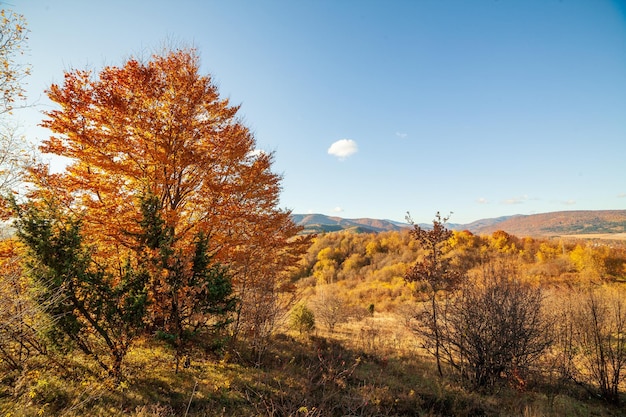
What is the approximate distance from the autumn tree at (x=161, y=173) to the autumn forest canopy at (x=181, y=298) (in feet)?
0.19

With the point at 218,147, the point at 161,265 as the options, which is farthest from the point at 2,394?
the point at 218,147

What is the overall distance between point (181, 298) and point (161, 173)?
500 cm

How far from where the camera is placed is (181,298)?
796 cm

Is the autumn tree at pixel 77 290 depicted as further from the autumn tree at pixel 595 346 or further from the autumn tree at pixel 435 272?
the autumn tree at pixel 595 346

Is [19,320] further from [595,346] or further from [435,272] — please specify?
[595,346]

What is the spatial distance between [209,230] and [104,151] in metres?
4.50

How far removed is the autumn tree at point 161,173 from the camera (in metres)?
9.06

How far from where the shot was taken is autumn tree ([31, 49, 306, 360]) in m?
9.06

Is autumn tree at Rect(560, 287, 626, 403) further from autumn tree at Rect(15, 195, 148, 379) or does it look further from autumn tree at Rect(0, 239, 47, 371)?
autumn tree at Rect(0, 239, 47, 371)

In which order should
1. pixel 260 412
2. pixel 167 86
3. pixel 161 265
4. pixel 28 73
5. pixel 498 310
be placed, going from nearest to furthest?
pixel 260 412, pixel 161 265, pixel 28 73, pixel 498 310, pixel 167 86

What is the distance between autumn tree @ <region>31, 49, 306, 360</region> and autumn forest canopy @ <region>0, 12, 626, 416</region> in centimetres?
6

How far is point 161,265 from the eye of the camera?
25.3 feet

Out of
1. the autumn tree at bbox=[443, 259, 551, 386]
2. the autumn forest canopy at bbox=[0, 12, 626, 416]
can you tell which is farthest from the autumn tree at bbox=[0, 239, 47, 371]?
the autumn tree at bbox=[443, 259, 551, 386]

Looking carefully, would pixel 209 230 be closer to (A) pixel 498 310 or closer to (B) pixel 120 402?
(B) pixel 120 402
